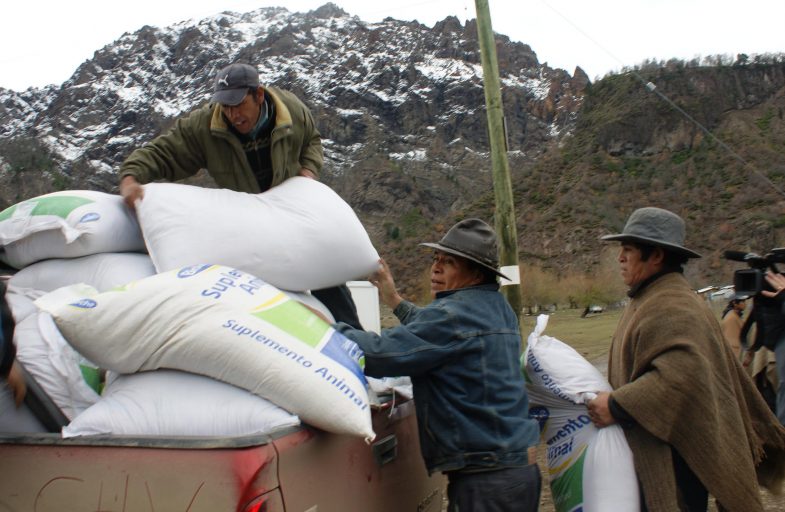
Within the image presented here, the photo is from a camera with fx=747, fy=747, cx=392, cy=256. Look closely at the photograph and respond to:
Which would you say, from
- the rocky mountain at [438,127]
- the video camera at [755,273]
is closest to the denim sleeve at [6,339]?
the video camera at [755,273]

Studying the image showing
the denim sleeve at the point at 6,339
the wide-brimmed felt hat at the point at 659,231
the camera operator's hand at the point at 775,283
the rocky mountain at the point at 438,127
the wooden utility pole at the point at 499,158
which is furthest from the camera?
the rocky mountain at the point at 438,127

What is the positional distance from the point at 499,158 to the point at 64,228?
15.3 ft

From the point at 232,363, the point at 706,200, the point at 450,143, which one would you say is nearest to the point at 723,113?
the point at 706,200

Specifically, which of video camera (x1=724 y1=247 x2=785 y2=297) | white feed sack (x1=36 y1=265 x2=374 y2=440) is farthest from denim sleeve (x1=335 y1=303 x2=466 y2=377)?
video camera (x1=724 y1=247 x2=785 y2=297)

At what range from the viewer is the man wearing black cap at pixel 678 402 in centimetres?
251

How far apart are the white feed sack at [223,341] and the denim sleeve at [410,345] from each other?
0.36 ft

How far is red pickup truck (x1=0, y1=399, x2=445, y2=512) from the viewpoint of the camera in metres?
1.55

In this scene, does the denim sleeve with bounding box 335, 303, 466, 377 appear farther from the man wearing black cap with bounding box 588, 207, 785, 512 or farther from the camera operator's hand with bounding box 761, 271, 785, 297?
the camera operator's hand with bounding box 761, 271, 785, 297

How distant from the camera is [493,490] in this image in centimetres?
217

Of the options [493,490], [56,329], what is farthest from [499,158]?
[56,329]

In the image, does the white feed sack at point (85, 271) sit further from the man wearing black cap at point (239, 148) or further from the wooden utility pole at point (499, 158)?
the wooden utility pole at point (499, 158)

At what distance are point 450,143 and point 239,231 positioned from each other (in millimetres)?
112188

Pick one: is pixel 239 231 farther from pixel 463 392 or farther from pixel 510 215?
pixel 510 215

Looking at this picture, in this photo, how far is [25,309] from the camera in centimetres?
226
